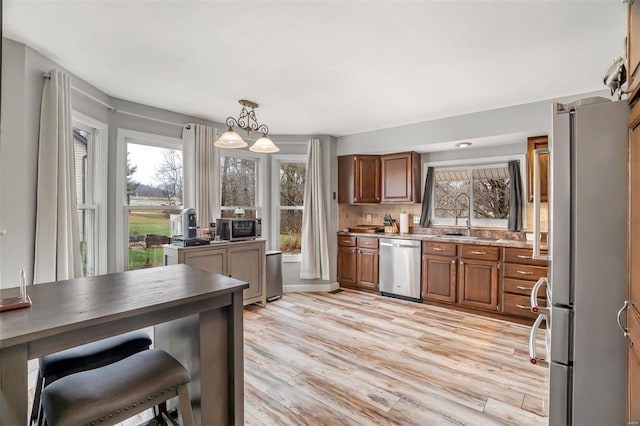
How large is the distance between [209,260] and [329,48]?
2586 millimetres

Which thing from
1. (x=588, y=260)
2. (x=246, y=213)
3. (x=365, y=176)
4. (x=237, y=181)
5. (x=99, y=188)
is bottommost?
(x=588, y=260)

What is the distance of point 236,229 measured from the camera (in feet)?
13.4

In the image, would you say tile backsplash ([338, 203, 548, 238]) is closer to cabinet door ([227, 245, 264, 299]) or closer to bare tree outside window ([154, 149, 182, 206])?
cabinet door ([227, 245, 264, 299])

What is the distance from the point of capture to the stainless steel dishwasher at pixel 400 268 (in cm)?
436

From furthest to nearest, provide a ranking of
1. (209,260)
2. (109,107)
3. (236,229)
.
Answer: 1. (236,229)
2. (209,260)
3. (109,107)

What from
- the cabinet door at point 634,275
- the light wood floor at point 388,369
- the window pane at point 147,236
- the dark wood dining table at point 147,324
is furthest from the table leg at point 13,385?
the window pane at point 147,236

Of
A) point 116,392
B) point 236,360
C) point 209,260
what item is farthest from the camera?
point 209,260

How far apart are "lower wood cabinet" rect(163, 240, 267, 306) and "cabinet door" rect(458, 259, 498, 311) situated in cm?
256

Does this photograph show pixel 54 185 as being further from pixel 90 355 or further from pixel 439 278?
pixel 439 278

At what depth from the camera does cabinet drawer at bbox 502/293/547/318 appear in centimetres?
355

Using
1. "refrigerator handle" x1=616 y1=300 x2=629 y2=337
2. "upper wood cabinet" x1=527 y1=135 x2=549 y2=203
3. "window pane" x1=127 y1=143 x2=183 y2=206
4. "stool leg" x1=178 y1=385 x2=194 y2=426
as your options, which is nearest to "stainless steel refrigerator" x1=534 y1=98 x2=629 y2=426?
"refrigerator handle" x1=616 y1=300 x2=629 y2=337

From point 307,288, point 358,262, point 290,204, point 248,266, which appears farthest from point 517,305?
point 290,204

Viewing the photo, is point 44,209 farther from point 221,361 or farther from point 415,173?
point 415,173

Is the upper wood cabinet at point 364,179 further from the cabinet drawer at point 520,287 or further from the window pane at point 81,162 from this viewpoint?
the window pane at point 81,162
